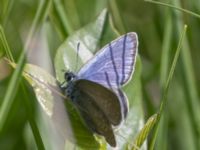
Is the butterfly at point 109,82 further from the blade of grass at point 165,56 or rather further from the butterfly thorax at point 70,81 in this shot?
the blade of grass at point 165,56

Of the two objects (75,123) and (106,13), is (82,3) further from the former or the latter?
(75,123)

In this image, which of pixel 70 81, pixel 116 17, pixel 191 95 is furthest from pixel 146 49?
pixel 70 81

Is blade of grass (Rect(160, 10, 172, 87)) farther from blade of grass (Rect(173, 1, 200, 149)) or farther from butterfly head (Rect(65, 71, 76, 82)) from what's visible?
butterfly head (Rect(65, 71, 76, 82))

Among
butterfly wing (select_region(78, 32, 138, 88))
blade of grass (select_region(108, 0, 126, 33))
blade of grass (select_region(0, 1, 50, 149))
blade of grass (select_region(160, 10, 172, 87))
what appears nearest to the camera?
blade of grass (select_region(0, 1, 50, 149))

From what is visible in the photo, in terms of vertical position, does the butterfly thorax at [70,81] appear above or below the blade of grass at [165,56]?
above

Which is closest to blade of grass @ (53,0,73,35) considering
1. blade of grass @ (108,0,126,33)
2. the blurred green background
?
the blurred green background

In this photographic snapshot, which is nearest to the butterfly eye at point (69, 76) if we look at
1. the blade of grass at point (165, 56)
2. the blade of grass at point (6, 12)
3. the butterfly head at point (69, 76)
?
the butterfly head at point (69, 76)
